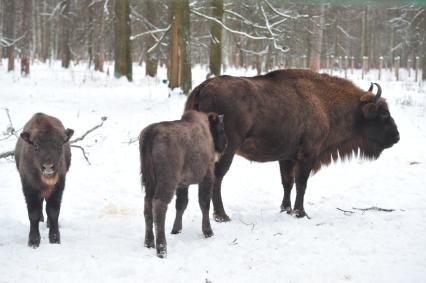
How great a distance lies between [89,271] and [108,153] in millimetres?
5119

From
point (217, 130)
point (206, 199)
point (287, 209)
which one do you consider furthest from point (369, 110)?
point (206, 199)

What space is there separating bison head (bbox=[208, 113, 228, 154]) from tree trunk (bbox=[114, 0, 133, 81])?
15.3 meters

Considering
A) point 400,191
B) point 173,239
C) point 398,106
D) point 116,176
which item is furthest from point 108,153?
point 398,106

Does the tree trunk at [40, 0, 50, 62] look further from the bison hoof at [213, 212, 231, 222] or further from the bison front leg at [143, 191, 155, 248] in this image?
the bison front leg at [143, 191, 155, 248]

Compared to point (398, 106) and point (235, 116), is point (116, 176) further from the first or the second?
point (398, 106)

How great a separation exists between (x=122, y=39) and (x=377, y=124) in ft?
49.2

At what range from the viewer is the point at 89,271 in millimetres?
4316

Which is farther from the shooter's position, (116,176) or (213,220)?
(116,176)

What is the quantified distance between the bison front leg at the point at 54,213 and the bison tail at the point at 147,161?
3.05ft

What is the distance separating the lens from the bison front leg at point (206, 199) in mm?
5598

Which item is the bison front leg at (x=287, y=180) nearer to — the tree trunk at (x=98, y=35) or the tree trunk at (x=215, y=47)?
the tree trunk at (x=215, y=47)

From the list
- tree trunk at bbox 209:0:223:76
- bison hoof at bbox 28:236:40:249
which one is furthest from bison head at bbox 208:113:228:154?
tree trunk at bbox 209:0:223:76

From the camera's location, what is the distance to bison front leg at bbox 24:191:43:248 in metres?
5.09

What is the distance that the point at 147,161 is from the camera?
4961 mm
